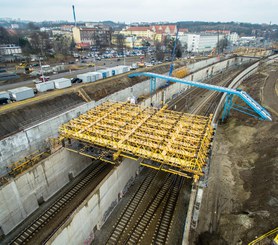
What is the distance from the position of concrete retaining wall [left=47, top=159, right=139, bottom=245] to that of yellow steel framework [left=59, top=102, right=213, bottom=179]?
3249mm

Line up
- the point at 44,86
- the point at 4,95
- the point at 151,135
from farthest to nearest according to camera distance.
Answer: the point at 44,86 → the point at 4,95 → the point at 151,135

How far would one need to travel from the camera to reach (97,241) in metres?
20.1

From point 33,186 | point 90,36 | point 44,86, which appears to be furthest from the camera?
point 90,36

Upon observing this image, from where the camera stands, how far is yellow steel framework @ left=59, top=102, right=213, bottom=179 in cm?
1961

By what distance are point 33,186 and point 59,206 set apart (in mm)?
4113

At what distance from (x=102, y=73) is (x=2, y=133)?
30.0 meters

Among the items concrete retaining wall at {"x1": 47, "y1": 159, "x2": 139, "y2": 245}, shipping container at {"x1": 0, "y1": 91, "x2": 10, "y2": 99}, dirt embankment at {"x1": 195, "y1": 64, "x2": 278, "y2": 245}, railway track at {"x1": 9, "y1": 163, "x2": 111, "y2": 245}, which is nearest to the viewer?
concrete retaining wall at {"x1": 47, "y1": 159, "x2": 139, "y2": 245}

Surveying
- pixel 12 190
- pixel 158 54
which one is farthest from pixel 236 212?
pixel 158 54

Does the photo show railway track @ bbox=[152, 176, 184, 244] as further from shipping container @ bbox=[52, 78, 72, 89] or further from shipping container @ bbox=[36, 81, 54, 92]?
shipping container @ bbox=[36, 81, 54, 92]

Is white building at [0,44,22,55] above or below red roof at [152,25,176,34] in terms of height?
below

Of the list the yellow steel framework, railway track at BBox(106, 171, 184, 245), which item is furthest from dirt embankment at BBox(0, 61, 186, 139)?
railway track at BBox(106, 171, 184, 245)

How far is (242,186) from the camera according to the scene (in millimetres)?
23766

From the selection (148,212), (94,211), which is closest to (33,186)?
(94,211)

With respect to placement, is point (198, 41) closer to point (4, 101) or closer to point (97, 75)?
point (97, 75)
